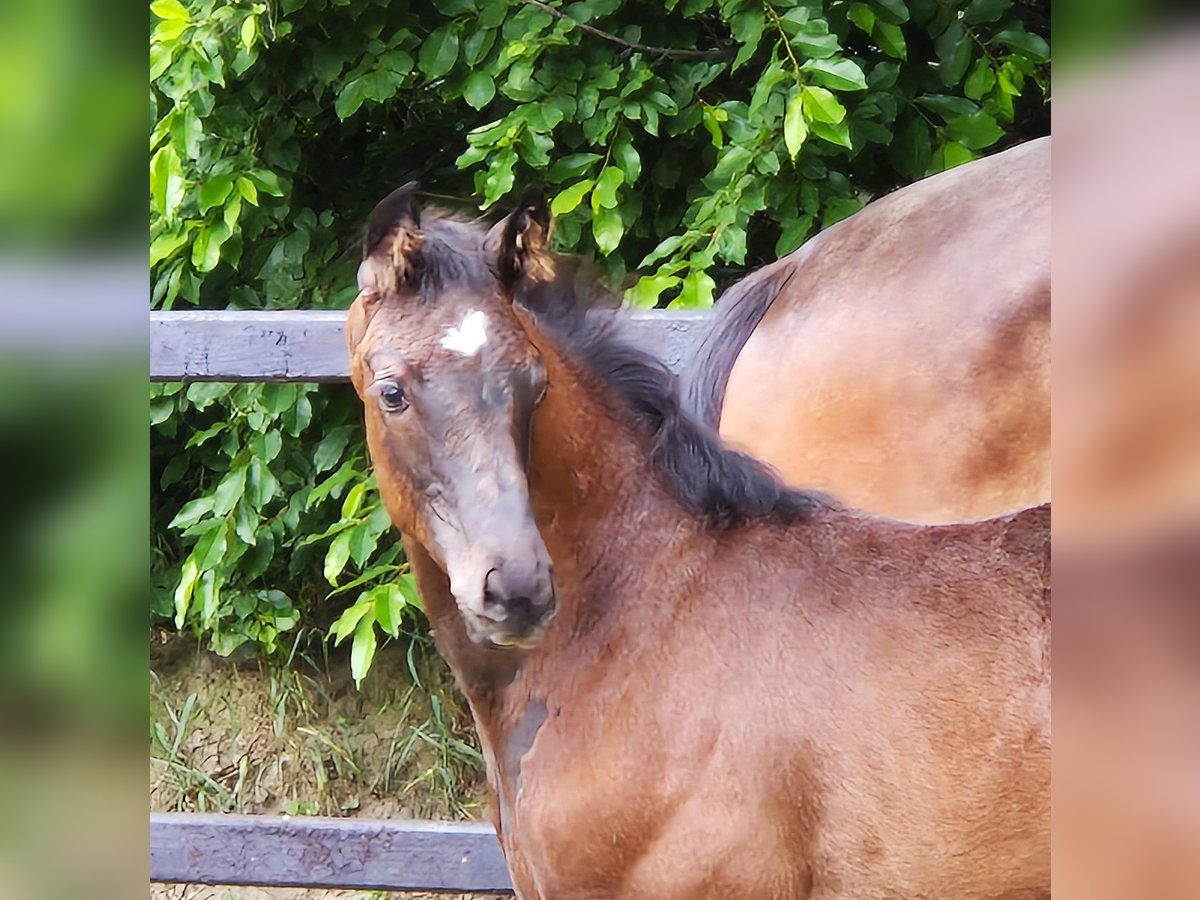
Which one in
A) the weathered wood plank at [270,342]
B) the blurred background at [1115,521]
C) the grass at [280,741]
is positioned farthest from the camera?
the grass at [280,741]

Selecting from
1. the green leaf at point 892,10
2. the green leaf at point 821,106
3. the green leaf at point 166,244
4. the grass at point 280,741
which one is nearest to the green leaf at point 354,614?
the grass at point 280,741

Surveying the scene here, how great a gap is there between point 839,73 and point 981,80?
0.46ft

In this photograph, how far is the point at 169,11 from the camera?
3.13ft

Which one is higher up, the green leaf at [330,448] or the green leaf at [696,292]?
the green leaf at [696,292]

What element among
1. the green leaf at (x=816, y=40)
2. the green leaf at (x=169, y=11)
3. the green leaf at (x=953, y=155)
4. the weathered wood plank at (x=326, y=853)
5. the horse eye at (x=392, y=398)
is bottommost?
the weathered wood plank at (x=326, y=853)

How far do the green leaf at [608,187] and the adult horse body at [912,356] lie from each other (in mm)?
131

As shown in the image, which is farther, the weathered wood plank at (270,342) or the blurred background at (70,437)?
the weathered wood plank at (270,342)

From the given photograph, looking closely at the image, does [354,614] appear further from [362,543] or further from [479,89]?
[479,89]

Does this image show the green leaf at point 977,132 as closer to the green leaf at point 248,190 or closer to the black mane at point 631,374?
the black mane at point 631,374

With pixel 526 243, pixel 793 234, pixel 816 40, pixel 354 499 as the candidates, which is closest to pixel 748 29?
pixel 816 40

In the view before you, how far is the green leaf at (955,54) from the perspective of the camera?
0.98 m

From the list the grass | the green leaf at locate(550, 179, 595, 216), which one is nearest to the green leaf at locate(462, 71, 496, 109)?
the green leaf at locate(550, 179, 595, 216)

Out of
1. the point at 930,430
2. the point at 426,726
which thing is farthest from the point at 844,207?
the point at 426,726

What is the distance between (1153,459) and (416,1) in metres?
0.84
